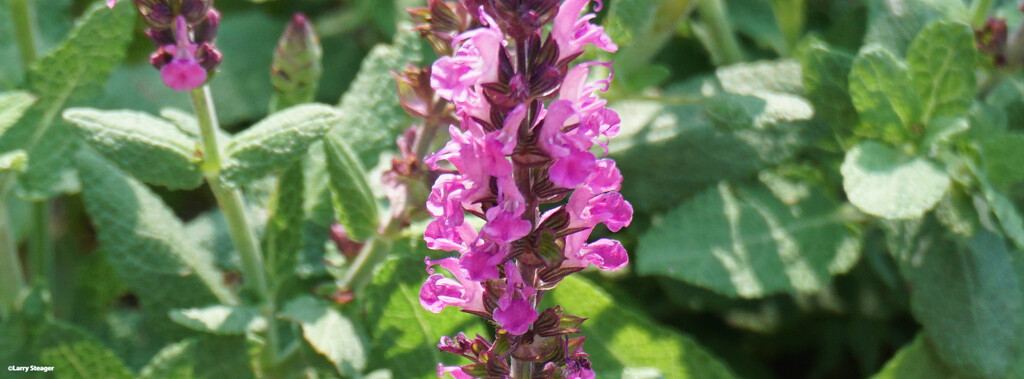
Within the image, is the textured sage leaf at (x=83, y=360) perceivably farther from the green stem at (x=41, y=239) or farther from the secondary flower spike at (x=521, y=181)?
the secondary flower spike at (x=521, y=181)

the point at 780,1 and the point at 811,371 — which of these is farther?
the point at 811,371

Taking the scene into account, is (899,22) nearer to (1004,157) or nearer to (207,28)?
(1004,157)

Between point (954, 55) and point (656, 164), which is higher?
point (954, 55)

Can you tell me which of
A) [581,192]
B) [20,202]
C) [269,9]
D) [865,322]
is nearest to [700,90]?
[865,322]

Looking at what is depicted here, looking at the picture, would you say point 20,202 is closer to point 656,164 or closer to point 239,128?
point 239,128

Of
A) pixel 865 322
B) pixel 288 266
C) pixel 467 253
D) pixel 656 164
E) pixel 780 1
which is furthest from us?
pixel 865 322

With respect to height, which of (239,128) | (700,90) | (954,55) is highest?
(954,55)

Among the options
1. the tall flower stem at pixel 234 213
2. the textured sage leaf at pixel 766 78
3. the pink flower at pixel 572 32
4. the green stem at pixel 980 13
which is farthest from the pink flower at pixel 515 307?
the green stem at pixel 980 13

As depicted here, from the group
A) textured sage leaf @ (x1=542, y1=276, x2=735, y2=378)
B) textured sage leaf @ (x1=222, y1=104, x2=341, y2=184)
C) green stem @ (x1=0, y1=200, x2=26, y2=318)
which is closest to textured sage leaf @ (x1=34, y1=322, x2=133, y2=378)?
green stem @ (x1=0, y1=200, x2=26, y2=318)
